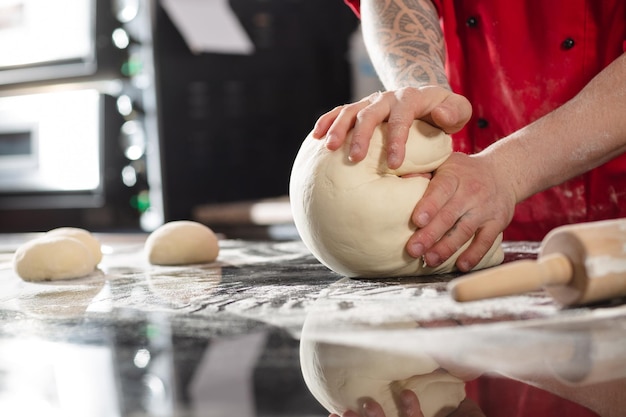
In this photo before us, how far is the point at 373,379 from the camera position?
607mm

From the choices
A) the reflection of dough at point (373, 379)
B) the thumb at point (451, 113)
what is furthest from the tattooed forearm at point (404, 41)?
the reflection of dough at point (373, 379)

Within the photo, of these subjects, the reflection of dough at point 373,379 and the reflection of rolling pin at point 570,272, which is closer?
the reflection of dough at point 373,379

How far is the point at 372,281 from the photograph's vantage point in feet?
3.63

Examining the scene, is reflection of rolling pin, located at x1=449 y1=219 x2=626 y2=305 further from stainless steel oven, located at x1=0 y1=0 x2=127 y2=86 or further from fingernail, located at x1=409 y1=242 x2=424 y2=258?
stainless steel oven, located at x1=0 y1=0 x2=127 y2=86

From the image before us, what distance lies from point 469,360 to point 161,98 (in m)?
2.33

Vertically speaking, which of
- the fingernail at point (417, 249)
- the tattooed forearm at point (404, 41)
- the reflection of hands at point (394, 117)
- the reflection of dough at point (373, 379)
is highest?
the tattooed forearm at point (404, 41)

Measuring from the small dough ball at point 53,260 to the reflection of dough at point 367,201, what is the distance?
18.9 inches

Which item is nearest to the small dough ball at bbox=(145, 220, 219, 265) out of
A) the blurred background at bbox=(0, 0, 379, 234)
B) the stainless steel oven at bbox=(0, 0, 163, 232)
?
the blurred background at bbox=(0, 0, 379, 234)

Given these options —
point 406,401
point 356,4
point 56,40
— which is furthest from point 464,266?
point 56,40

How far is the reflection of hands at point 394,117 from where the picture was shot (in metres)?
1.02

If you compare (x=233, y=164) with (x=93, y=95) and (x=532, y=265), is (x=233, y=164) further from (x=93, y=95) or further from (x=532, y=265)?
(x=532, y=265)

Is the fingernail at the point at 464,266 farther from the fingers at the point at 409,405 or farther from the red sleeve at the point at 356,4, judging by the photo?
the red sleeve at the point at 356,4

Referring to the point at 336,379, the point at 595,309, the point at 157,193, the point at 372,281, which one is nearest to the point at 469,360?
the point at 336,379

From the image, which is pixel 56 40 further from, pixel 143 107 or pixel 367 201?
pixel 367 201
